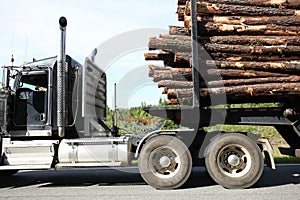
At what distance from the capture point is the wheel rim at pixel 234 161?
695cm

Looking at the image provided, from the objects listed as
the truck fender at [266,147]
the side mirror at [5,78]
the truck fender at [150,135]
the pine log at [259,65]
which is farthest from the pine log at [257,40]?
the side mirror at [5,78]

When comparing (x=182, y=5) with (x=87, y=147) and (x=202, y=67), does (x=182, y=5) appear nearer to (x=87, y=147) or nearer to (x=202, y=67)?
(x=202, y=67)

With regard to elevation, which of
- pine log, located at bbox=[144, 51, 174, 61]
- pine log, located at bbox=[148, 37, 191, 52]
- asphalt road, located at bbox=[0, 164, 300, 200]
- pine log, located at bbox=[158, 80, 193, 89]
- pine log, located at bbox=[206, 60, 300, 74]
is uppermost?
pine log, located at bbox=[148, 37, 191, 52]

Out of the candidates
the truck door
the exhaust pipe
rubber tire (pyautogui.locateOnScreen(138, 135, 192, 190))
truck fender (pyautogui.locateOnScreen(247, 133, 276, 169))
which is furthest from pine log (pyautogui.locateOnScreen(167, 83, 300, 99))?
the truck door

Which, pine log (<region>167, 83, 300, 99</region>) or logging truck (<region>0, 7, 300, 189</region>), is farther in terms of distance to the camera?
pine log (<region>167, 83, 300, 99</region>)

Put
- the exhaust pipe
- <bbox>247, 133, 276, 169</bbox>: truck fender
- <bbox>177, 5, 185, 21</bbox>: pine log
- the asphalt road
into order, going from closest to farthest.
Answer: the asphalt road → <bbox>247, 133, 276, 169</bbox>: truck fender → the exhaust pipe → <bbox>177, 5, 185, 21</bbox>: pine log

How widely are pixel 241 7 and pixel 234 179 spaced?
3.84 meters

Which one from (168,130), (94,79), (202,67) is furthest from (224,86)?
(94,79)

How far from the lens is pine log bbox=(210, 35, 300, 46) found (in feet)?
24.3

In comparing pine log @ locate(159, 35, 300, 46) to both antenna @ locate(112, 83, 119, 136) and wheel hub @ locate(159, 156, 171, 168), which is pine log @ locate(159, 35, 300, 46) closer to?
antenna @ locate(112, 83, 119, 136)

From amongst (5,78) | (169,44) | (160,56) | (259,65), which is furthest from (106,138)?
(259,65)

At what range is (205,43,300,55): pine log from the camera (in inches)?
289

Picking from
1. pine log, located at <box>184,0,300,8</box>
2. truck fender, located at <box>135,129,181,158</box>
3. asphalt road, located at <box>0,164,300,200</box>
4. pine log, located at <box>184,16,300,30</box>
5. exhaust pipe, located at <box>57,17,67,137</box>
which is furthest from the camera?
pine log, located at <box>184,0,300,8</box>

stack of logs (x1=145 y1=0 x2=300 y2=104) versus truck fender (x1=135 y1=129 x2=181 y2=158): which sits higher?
stack of logs (x1=145 y1=0 x2=300 y2=104)
